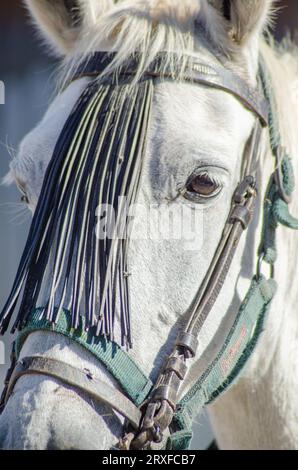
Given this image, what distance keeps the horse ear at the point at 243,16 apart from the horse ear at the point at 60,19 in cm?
32

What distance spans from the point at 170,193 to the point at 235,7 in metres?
0.53

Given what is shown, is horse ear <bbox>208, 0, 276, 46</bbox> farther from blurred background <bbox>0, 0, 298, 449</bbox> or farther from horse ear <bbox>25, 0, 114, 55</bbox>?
blurred background <bbox>0, 0, 298, 449</bbox>

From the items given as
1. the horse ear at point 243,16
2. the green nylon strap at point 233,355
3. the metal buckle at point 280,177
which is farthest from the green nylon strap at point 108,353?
the horse ear at point 243,16

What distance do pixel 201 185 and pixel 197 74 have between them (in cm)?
30

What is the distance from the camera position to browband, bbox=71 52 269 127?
1764 mm

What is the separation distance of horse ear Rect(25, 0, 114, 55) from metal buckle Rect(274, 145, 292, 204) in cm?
61

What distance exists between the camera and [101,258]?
1562 mm

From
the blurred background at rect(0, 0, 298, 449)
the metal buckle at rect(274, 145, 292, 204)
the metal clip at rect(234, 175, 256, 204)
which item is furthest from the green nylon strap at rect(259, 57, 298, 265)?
the blurred background at rect(0, 0, 298, 449)

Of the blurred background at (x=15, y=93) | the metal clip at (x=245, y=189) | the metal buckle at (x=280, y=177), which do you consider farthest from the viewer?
the blurred background at (x=15, y=93)

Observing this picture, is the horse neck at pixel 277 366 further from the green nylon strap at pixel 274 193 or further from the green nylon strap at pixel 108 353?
the green nylon strap at pixel 108 353

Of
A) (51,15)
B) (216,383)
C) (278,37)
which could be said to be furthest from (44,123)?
(278,37)

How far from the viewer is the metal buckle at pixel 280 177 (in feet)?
6.07

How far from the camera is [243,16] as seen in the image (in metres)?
1.82

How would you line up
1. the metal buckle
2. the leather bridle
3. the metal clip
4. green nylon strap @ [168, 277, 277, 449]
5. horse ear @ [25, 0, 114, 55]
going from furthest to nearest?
horse ear @ [25, 0, 114, 55] → the metal buckle → the metal clip → green nylon strap @ [168, 277, 277, 449] → the leather bridle
